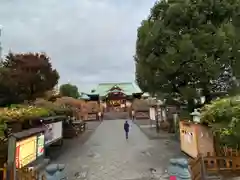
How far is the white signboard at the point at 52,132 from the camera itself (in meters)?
14.3

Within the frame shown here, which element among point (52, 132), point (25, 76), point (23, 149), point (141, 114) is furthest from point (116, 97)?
point (23, 149)

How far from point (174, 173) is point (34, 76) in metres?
21.1

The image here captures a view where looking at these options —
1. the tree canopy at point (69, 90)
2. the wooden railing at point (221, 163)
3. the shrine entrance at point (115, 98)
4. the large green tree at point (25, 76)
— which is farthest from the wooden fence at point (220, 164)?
the tree canopy at point (69, 90)

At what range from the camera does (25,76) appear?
25219 millimetres

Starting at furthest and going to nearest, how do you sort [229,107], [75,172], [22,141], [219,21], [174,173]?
[219,21] → [75,172] → [229,107] → [22,141] → [174,173]

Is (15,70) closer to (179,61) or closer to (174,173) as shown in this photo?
(179,61)

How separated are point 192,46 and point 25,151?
11785mm

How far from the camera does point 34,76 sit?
25.8 metres

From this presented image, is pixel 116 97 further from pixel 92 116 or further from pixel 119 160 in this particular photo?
pixel 119 160

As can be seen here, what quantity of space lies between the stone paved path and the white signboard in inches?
46.3

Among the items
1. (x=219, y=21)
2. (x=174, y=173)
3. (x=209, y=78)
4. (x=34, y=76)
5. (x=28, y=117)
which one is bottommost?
(x=174, y=173)

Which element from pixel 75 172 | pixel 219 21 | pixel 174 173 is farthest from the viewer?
pixel 219 21

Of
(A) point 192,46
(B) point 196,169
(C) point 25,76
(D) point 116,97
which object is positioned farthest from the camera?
(D) point 116,97

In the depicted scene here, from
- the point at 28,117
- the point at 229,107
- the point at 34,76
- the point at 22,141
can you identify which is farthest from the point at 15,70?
the point at 229,107
